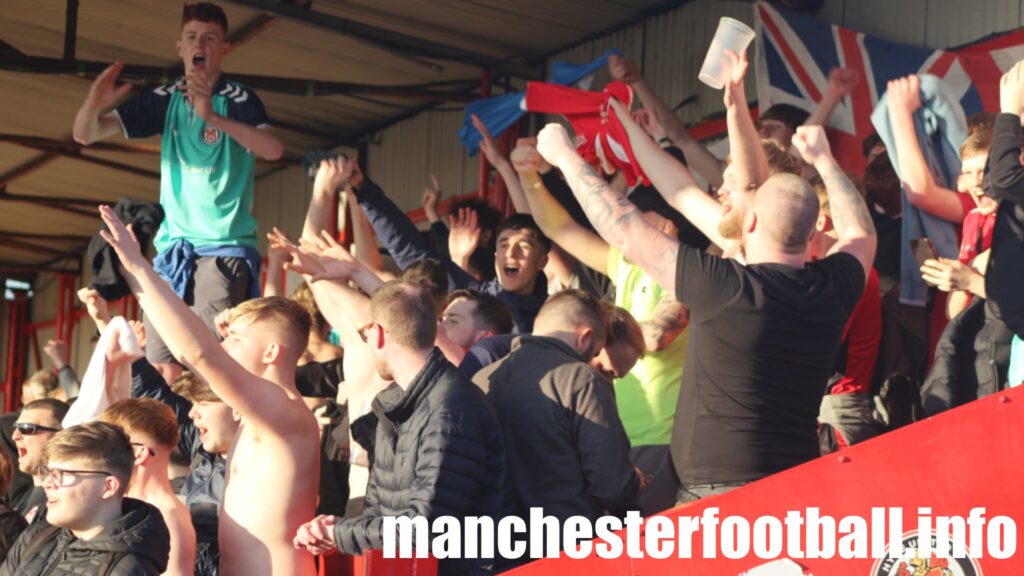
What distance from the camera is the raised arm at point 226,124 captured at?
23.0 ft

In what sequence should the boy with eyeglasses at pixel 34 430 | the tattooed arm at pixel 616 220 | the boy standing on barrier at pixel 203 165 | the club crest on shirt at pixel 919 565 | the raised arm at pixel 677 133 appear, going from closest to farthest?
the club crest on shirt at pixel 919 565, the tattooed arm at pixel 616 220, the boy with eyeglasses at pixel 34 430, the boy standing on barrier at pixel 203 165, the raised arm at pixel 677 133

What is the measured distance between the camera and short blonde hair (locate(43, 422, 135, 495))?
452 centimetres

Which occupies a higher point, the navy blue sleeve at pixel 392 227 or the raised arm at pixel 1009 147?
the navy blue sleeve at pixel 392 227

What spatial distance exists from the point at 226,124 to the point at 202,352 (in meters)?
2.76

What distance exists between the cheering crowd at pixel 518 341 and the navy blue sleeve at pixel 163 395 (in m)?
0.01

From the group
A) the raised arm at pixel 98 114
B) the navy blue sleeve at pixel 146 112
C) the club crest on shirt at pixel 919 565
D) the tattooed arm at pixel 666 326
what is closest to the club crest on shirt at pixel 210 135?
the navy blue sleeve at pixel 146 112

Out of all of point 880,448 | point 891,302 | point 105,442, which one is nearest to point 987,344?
point 891,302

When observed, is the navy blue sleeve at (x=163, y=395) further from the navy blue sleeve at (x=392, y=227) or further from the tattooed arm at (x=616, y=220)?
the tattooed arm at (x=616, y=220)

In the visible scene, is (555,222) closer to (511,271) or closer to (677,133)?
(511,271)

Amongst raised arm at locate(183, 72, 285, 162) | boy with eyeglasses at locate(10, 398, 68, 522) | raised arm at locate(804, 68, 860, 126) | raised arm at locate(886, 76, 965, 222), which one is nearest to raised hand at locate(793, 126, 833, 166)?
raised arm at locate(886, 76, 965, 222)

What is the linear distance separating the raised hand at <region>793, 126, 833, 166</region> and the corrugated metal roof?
6812 mm

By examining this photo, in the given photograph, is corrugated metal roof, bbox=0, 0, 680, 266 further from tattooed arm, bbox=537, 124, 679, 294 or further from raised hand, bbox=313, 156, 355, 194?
tattooed arm, bbox=537, 124, 679, 294

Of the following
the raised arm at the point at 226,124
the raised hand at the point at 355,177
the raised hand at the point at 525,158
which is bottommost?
the raised hand at the point at 355,177

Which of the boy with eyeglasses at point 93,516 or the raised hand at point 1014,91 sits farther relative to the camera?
the raised hand at point 1014,91
